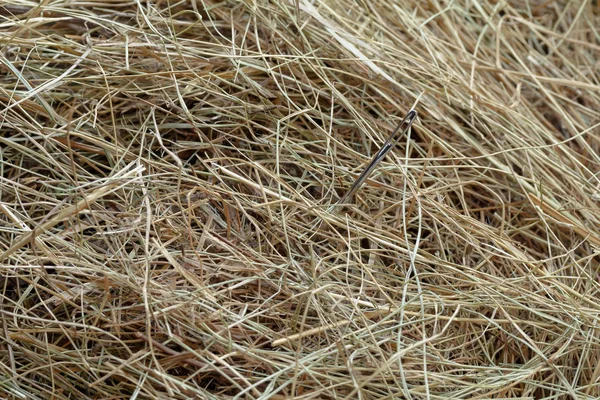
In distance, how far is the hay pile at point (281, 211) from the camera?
40.8 inches

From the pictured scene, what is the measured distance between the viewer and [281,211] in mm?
1146

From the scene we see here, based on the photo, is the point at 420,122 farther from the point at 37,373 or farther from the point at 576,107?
the point at 37,373

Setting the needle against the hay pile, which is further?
the needle

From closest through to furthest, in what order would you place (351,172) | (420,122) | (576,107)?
(351,172) → (420,122) → (576,107)

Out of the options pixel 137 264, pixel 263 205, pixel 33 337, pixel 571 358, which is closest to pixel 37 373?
pixel 33 337

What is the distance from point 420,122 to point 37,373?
0.78m

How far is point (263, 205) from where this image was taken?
3.66 feet

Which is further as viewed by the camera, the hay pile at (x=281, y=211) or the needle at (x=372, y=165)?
the needle at (x=372, y=165)

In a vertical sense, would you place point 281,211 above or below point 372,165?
below

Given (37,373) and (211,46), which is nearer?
(37,373)

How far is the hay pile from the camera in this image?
3.40 feet

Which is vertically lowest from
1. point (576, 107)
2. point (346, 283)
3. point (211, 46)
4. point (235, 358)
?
point (235, 358)

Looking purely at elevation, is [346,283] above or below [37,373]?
above

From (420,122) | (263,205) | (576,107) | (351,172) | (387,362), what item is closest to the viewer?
(387,362)
